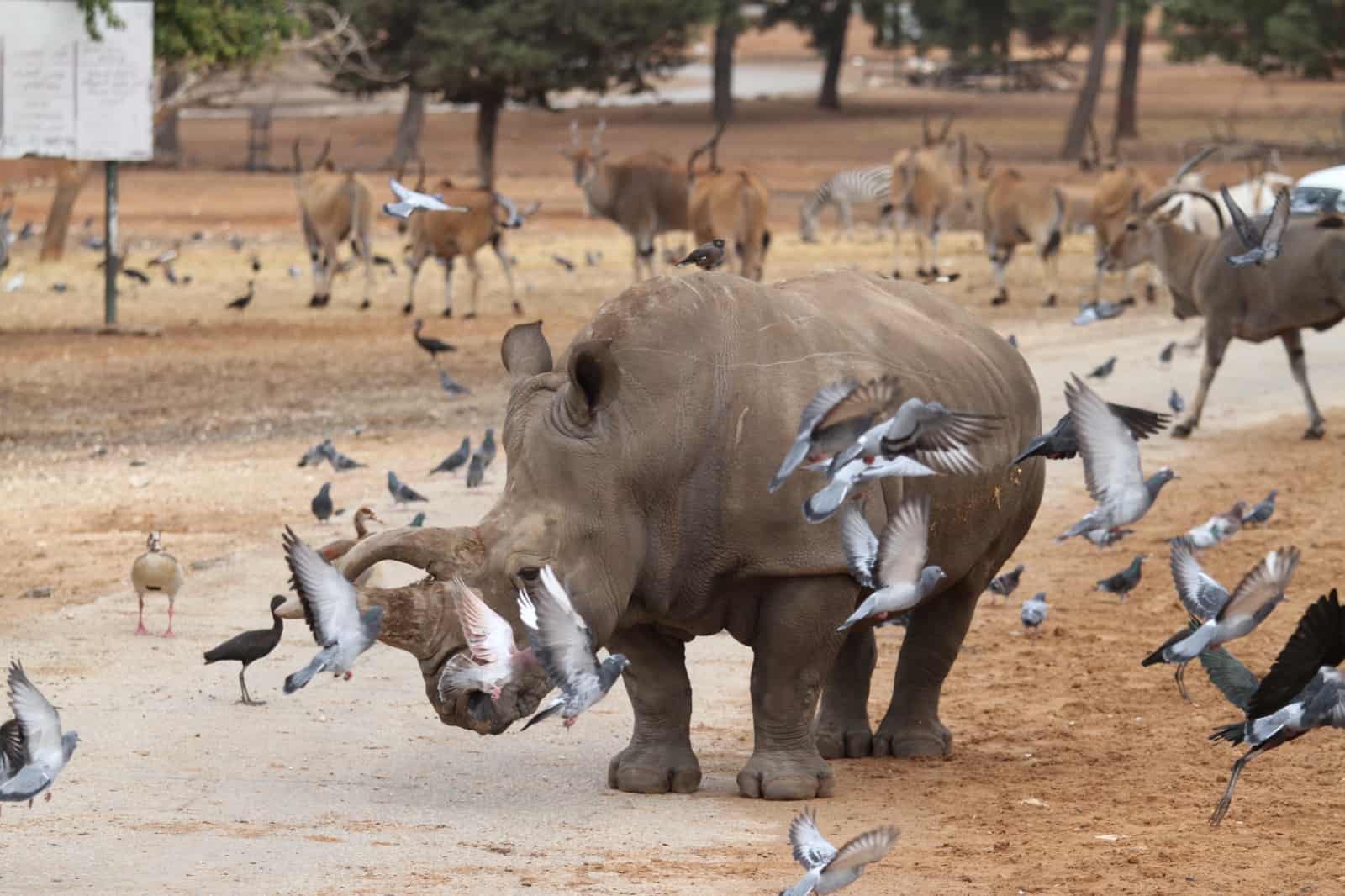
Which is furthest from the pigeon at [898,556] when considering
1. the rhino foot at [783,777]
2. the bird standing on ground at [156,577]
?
the bird standing on ground at [156,577]

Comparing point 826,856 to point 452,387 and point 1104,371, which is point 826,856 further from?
point 1104,371

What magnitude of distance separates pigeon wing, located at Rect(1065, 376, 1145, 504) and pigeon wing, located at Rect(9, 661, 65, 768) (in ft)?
10.1

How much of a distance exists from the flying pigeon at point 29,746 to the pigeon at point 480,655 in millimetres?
1109

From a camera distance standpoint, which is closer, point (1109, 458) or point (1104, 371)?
point (1109, 458)

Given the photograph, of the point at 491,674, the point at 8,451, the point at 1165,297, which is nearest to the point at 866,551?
the point at 491,674

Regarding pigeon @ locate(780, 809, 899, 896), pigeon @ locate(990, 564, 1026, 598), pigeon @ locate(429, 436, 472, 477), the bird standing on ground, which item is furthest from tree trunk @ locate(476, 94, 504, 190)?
pigeon @ locate(780, 809, 899, 896)

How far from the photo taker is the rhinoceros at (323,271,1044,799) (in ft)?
23.4

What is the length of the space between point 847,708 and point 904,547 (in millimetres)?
1697

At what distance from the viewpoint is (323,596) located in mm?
6582

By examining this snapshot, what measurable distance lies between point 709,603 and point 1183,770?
193 cm

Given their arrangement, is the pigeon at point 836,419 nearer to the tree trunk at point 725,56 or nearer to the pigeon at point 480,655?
the pigeon at point 480,655

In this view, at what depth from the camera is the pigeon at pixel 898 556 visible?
7062mm

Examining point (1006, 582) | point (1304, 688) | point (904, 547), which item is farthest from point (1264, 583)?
point (1006, 582)

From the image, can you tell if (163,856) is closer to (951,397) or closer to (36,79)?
(951,397)
